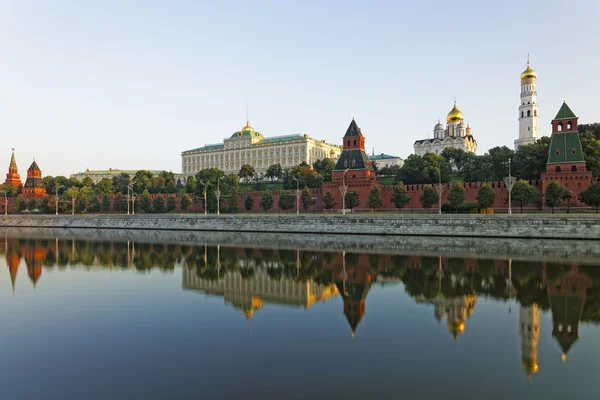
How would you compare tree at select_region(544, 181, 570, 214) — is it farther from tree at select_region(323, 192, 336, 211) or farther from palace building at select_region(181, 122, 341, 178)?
palace building at select_region(181, 122, 341, 178)

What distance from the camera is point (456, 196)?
135ft

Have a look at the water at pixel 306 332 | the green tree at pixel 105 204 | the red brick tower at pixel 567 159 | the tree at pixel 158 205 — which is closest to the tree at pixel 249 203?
the tree at pixel 158 205

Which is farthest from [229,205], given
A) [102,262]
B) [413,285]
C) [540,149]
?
[413,285]

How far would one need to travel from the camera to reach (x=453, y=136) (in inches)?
3499

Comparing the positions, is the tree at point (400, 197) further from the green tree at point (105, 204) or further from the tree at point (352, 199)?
the green tree at point (105, 204)

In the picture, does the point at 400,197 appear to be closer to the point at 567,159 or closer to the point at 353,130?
the point at 353,130

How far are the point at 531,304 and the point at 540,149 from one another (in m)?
41.8

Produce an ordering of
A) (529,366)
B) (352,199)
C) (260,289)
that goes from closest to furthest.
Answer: (529,366) < (260,289) < (352,199)

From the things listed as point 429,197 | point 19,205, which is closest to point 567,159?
point 429,197

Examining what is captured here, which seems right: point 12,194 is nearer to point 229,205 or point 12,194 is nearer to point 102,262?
point 229,205

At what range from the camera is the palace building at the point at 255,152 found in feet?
315

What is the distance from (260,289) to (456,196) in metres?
30.0

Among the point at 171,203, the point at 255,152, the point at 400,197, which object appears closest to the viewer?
the point at 400,197

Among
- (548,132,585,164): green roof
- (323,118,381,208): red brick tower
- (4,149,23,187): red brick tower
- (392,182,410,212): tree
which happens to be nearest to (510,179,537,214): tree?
(548,132,585,164): green roof
